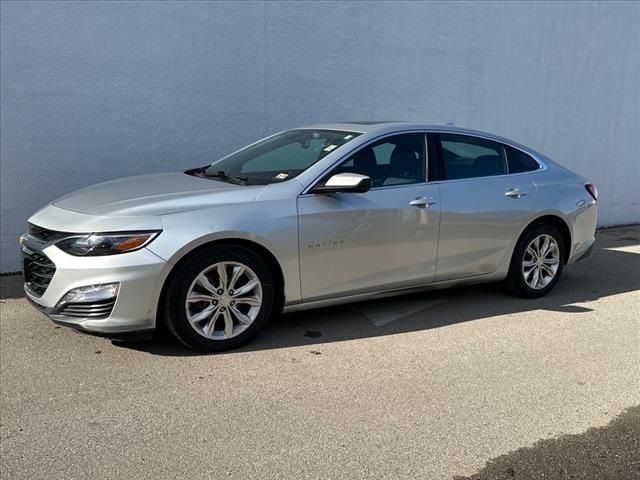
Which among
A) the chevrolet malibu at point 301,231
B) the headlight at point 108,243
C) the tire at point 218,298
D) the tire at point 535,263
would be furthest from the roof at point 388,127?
the headlight at point 108,243

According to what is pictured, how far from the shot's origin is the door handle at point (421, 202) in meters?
5.04

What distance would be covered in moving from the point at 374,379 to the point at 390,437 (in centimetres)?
74

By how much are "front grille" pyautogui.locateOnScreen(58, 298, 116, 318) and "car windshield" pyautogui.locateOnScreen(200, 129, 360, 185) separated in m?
1.39

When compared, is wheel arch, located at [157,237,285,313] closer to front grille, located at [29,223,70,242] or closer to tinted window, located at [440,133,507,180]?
front grille, located at [29,223,70,242]

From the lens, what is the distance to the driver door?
4625 mm

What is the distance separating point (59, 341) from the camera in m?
4.58

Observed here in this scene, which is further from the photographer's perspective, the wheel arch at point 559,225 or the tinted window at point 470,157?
the wheel arch at point 559,225

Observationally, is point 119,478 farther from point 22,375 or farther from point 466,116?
point 466,116

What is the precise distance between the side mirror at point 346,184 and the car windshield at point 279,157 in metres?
0.26

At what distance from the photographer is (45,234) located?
432 centimetres

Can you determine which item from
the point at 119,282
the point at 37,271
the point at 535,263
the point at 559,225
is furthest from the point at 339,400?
the point at 559,225

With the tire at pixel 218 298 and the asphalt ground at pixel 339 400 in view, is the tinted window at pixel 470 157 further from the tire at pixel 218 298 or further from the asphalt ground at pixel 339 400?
the tire at pixel 218 298

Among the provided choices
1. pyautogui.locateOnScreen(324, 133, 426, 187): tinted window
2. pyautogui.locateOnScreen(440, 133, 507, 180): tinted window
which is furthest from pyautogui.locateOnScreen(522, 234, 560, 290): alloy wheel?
pyautogui.locateOnScreen(324, 133, 426, 187): tinted window

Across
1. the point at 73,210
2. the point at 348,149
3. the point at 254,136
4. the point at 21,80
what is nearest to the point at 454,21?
the point at 254,136
